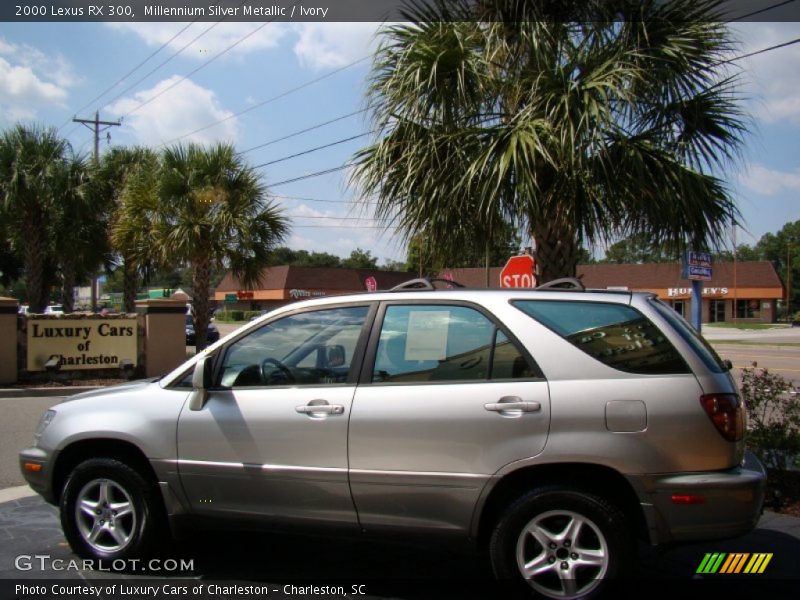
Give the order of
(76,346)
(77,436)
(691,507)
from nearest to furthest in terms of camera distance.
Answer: (691,507)
(77,436)
(76,346)

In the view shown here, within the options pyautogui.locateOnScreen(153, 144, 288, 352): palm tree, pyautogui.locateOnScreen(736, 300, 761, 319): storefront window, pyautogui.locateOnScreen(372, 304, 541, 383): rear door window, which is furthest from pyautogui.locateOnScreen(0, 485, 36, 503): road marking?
pyautogui.locateOnScreen(736, 300, 761, 319): storefront window

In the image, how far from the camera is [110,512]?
4164 millimetres

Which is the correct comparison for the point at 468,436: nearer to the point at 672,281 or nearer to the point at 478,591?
the point at 478,591

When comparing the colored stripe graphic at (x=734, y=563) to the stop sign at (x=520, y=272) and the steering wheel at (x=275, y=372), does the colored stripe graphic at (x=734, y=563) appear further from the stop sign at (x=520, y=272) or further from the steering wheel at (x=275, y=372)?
the stop sign at (x=520, y=272)

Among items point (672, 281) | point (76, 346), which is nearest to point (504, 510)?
point (76, 346)

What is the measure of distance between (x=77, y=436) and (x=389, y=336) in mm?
2056

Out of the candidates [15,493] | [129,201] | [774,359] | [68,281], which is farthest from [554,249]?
[774,359]

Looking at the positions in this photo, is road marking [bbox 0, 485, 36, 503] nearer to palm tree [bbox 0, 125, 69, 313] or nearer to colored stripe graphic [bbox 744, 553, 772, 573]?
colored stripe graphic [bbox 744, 553, 772, 573]

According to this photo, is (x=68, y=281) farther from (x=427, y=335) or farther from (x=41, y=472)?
(x=427, y=335)

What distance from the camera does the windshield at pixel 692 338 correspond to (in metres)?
3.62

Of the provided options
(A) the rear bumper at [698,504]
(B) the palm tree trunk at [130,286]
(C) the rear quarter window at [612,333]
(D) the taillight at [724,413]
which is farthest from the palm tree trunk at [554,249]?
(B) the palm tree trunk at [130,286]

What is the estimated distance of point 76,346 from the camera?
14.5 meters

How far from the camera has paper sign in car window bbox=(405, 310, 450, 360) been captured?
12.9ft

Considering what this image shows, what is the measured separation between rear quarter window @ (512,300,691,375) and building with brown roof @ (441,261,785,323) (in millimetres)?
51595
